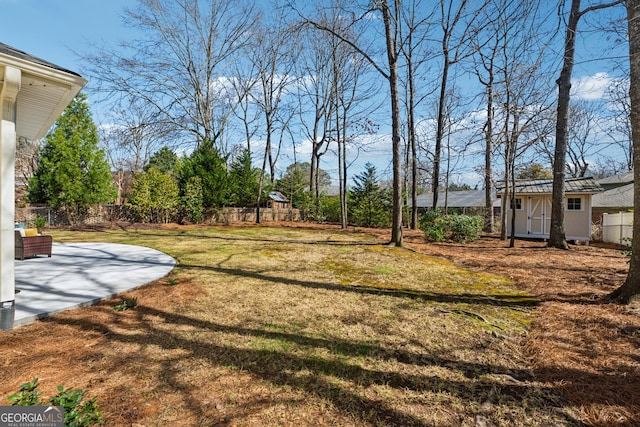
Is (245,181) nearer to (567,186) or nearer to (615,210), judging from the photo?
(567,186)

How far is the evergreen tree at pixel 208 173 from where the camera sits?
16.3 m

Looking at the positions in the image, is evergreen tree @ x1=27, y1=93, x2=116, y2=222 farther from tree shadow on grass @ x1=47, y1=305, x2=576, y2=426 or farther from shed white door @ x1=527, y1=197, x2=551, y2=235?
shed white door @ x1=527, y1=197, x2=551, y2=235

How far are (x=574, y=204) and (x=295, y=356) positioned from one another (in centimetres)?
1484

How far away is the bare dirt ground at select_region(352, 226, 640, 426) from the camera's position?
1923 mm

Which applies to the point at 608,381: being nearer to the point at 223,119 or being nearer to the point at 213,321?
the point at 213,321

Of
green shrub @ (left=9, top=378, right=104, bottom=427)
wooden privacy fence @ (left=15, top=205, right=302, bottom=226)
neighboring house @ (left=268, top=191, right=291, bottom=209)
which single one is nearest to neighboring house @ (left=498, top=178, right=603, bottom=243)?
wooden privacy fence @ (left=15, top=205, right=302, bottom=226)

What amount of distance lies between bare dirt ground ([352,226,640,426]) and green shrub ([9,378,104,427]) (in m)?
2.99

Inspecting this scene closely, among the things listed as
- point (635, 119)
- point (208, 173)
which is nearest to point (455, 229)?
point (635, 119)

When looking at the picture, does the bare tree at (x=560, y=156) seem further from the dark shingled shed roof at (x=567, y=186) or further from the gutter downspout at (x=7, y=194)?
the gutter downspout at (x=7, y=194)

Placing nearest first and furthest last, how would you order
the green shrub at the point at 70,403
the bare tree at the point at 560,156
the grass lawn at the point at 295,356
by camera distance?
the green shrub at the point at 70,403 → the grass lawn at the point at 295,356 → the bare tree at the point at 560,156

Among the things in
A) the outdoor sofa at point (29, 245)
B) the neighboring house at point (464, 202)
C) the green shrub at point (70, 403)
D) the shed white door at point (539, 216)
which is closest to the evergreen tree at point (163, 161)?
the outdoor sofa at point (29, 245)

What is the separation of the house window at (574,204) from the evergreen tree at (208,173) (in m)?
17.3

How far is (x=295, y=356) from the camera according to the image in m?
2.50

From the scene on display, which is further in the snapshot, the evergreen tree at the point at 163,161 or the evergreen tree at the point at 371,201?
the evergreen tree at the point at 163,161
